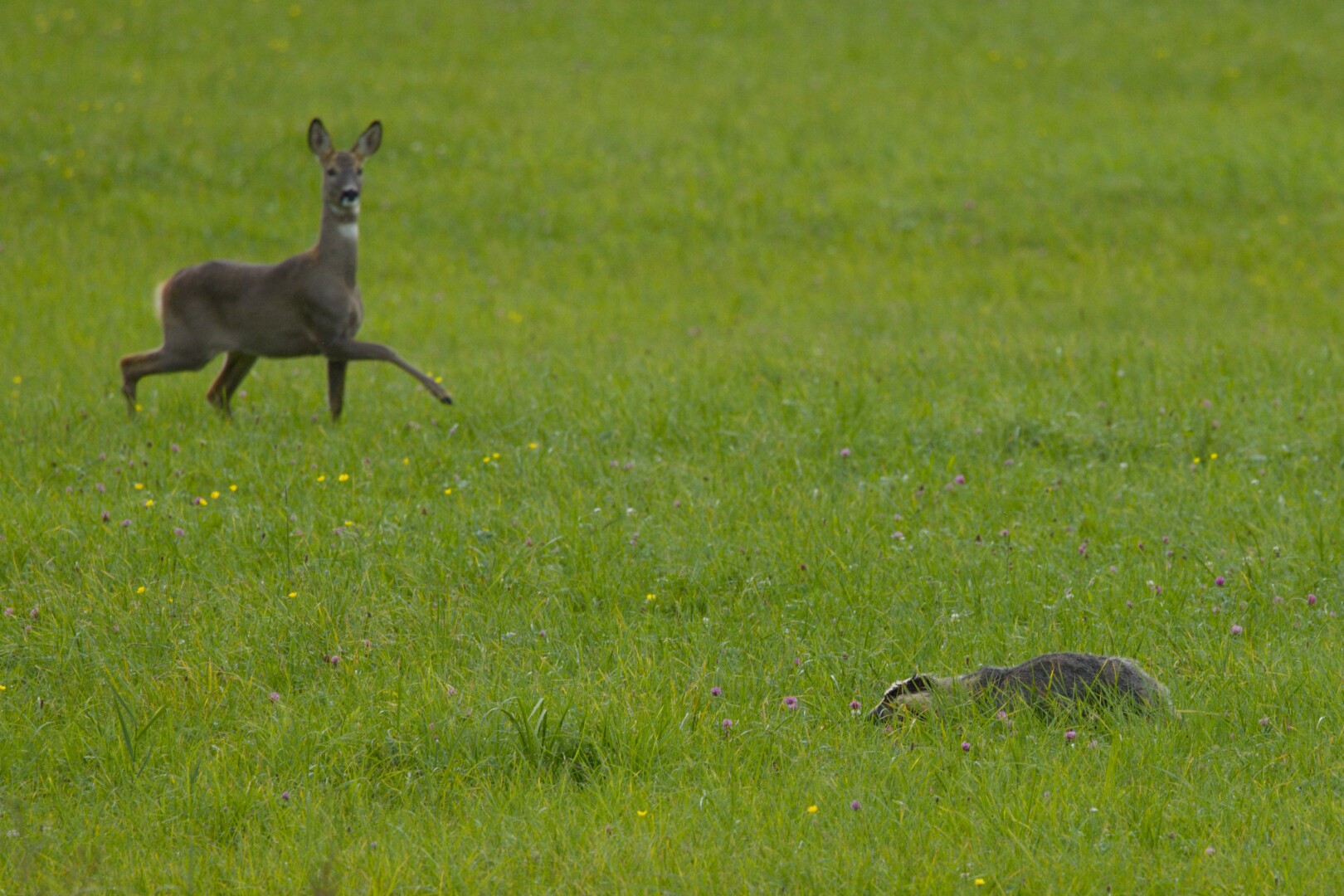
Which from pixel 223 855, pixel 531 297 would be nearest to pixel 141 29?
pixel 531 297

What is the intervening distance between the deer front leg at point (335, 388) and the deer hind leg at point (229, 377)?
0.55 meters

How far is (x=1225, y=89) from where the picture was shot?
18.3 metres

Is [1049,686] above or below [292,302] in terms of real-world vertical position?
below

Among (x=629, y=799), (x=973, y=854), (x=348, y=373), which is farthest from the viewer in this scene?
(x=348, y=373)

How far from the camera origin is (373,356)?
7.48 metres

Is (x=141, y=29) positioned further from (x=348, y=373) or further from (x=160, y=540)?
(x=160, y=540)

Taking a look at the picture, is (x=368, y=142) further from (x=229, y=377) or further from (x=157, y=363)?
(x=157, y=363)

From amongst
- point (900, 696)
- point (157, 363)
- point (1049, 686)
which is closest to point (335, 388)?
point (157, 363)

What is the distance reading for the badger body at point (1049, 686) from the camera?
4.21 m

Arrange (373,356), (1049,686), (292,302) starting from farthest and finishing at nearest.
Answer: (292,302), (373,356), (1049,686)

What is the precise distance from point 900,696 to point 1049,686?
465mm

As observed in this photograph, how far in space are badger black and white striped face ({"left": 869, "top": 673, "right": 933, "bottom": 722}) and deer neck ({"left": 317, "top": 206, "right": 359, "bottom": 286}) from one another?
4664 millimetres

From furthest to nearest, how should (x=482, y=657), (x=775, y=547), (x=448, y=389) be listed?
(x=448, y=389), (x=775, y=547), (x=482, y=657)

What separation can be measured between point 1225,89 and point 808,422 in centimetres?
1368
